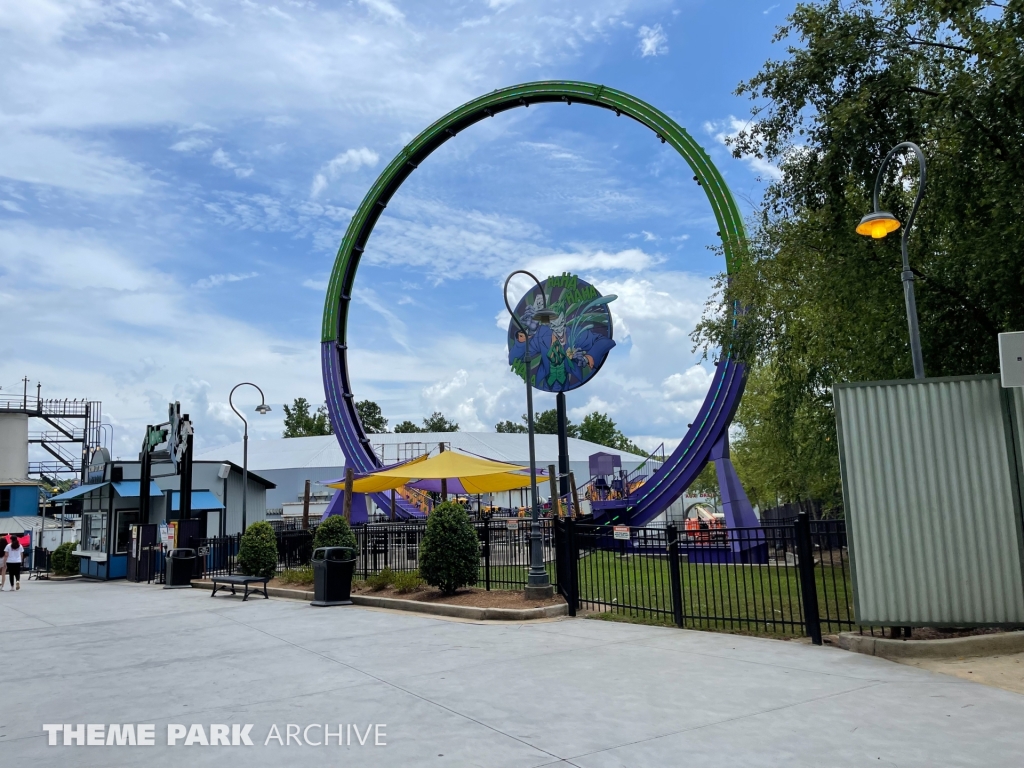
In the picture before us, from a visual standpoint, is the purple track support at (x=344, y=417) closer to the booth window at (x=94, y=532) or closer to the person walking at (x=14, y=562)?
the booth window at (x=94, y=532)

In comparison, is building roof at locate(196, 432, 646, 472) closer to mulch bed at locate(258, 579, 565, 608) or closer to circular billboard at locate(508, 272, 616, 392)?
circular billboard at locate(508, 272, 616, 392)

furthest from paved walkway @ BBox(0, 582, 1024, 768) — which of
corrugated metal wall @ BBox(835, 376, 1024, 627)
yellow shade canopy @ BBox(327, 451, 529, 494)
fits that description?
yellow shade canopy @ BBox(327, 451, 529, 494)

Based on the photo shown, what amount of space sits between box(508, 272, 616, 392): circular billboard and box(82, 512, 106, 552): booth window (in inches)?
678

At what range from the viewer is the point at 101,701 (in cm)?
782

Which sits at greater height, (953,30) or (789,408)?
(953,30)

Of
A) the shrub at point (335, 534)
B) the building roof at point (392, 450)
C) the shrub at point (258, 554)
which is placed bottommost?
the shrub at point (258, 554)

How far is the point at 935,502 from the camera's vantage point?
349 inches

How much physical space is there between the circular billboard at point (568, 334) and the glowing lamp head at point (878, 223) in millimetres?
22007

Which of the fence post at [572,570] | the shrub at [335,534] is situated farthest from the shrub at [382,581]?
the fence post at [572,570]

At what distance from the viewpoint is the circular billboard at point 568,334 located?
3209 centimetres

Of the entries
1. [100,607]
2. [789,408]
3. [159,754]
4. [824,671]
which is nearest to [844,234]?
[789,408]

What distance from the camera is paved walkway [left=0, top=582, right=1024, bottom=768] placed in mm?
5613

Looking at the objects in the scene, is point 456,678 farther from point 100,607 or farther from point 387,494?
point 387,494

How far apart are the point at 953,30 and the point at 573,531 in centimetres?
958
